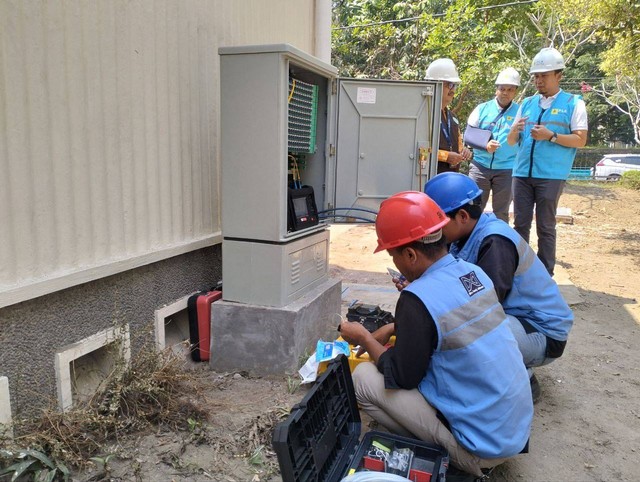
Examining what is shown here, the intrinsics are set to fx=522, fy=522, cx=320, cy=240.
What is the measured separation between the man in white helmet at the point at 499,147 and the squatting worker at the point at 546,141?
293 millimetres

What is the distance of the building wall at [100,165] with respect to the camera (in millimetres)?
2406

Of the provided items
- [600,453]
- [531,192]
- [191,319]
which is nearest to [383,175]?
[531,192]

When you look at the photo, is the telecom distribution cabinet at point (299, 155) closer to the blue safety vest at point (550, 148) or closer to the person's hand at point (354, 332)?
the person's hand at point (354, 332)

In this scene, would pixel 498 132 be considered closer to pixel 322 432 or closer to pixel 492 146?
pixel 492 146

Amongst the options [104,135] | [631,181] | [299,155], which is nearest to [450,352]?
[104,135]

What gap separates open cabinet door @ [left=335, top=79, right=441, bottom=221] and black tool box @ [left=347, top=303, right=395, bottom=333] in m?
1.12

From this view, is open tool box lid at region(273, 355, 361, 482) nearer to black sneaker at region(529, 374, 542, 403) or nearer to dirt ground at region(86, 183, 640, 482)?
dirt ground at region(86, 183, 640, 482)

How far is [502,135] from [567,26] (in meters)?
17.1

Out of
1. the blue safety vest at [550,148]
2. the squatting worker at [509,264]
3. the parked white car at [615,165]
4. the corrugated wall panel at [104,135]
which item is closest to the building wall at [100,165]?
the corrugated wall panel at [104,135]

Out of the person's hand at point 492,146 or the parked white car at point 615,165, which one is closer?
the person's hand at point 492,146

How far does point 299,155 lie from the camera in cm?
437

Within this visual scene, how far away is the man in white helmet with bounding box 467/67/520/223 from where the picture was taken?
5512 millimetres

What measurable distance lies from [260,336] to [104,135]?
158 cm

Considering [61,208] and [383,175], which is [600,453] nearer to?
[383,175]
